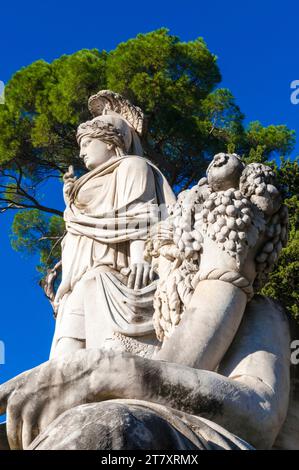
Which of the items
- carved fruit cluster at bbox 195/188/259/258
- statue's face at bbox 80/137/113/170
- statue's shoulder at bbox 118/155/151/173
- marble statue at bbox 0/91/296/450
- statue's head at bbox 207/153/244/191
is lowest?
marble statue at bbox 0/91/296/450

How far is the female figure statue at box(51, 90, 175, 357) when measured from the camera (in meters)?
5.53

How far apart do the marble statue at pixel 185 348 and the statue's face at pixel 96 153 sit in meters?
1.44

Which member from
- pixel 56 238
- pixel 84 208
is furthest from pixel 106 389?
pixel 56 238

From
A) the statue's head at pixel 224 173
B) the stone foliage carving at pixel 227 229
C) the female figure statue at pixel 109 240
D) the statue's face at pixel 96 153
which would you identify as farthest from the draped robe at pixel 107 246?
the statue's head at pixel 224 173

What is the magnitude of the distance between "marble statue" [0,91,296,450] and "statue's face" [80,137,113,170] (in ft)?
4.72

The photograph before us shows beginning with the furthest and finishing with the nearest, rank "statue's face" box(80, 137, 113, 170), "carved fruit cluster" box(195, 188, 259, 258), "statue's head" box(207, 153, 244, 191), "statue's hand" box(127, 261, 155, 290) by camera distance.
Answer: "statue's face" box(80, 137, 113, 170), "statue's hand" box(127, 261, 155, 290), "statue's head" box(207, 153, 244, 191), "carved fruit cluster" box(195, 188, 259, 258)

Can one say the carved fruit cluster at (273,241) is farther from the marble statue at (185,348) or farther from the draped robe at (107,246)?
the draped robe at (107,246)

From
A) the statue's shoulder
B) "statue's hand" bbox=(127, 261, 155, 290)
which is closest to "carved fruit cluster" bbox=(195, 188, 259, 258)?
"statue's hand" bbox=(127, 261, 155, 290)

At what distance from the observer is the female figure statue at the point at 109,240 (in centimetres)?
553

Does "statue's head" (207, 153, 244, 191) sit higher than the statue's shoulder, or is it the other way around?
the statue's shoulder

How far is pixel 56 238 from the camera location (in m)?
17.1

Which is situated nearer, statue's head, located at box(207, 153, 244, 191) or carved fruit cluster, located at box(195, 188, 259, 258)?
carved fruit cluster, located at box(195, 188, 259, 258)

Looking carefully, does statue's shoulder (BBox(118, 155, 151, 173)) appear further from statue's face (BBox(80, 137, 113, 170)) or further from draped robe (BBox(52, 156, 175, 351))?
statue's face (BBox(80, 137, 113, 170))
